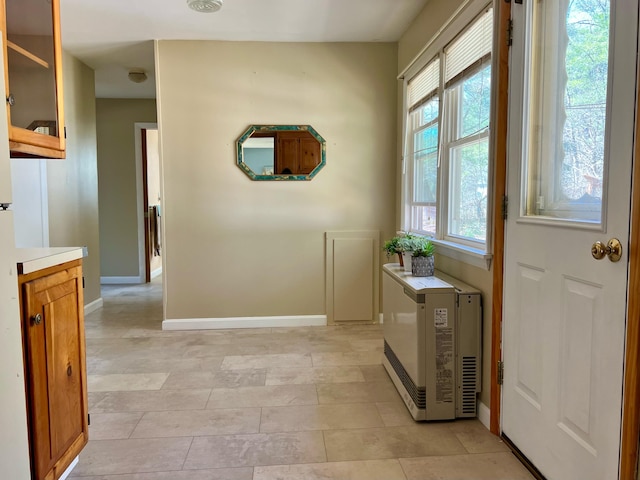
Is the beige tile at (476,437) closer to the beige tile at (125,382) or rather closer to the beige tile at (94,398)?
the beige tile at (125,382)

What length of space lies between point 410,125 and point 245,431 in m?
2.62

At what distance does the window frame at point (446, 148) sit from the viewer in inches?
79.3

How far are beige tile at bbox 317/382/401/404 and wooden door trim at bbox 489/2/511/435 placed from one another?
1.95 ft

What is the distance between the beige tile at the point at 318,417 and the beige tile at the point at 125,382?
84cm

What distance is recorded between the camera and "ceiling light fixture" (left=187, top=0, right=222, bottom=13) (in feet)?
9.34

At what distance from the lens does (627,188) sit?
48.3 inches

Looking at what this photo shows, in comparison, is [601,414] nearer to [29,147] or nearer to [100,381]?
[29,147]

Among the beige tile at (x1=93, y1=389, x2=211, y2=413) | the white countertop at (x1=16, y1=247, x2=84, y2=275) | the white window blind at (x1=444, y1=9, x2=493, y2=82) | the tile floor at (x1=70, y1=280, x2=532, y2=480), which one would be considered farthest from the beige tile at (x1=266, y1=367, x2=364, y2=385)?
the white window blind at (x1=444, y1=9, x2=493, y2=82)

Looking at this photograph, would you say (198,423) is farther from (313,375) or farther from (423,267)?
(423,267)

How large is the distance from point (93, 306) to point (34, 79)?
3.27 metres

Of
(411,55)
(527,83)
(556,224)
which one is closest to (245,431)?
(556,224)

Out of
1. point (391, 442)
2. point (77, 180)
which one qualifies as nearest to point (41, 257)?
point (391, 442)

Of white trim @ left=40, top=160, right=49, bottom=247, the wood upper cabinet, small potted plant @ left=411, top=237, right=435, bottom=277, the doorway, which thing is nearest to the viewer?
the wood upper cabinet

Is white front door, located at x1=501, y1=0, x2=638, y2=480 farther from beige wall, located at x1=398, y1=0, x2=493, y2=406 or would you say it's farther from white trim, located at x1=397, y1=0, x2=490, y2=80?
white trim, located at x1=397, y1=0, x2=490, y2=80
